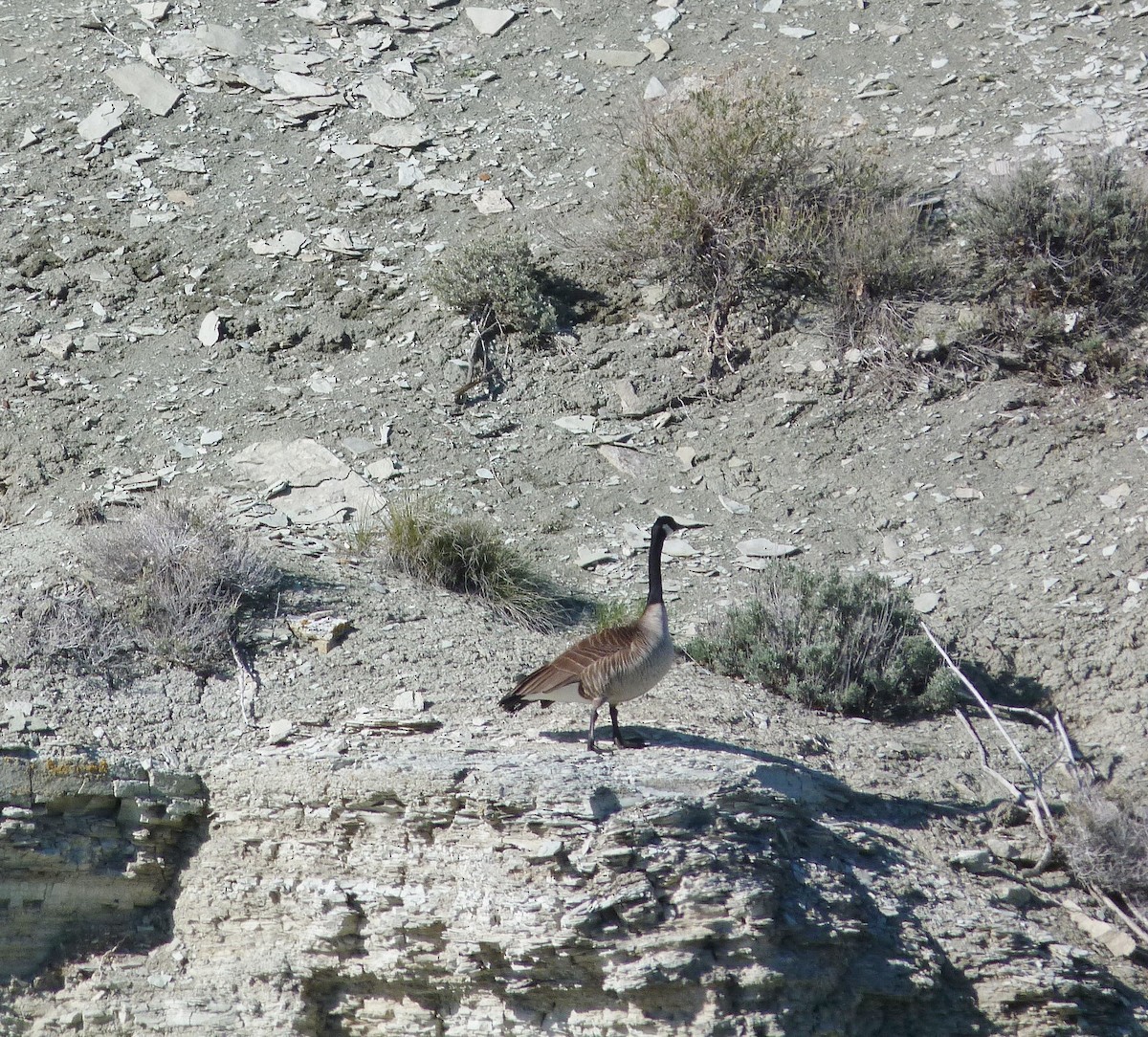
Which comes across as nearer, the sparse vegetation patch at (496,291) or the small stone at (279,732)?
the small stone at (279,732)

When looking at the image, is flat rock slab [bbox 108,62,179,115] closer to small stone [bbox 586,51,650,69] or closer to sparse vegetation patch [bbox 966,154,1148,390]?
small stone [bbox 586,51,650,69]

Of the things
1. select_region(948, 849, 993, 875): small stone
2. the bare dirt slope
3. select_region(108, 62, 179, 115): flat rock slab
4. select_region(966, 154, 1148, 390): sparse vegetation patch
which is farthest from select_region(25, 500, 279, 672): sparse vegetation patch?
select_region(108, 62, 179, 115): flat rock slab

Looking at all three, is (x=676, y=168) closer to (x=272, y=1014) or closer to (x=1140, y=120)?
(x=1140, y=120)

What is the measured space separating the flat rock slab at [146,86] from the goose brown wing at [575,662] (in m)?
9.33

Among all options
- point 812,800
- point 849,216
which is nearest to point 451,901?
point 812,800

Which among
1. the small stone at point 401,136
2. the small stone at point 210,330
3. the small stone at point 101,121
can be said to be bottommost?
the small stone at point 210,330

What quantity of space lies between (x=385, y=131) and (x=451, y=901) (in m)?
9.13

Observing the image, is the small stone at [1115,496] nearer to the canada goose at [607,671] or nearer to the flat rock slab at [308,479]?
the canada goose at [607,671]

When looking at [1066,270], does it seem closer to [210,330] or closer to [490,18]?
[490,18]

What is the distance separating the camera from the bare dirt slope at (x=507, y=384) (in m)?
7.02

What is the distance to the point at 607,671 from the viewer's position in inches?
229

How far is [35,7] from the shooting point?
13.9 meters

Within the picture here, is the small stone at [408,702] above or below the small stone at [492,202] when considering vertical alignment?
below

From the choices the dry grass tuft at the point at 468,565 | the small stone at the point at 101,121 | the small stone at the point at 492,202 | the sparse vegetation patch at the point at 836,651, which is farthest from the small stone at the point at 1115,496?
the small stone at the point at 101,121
